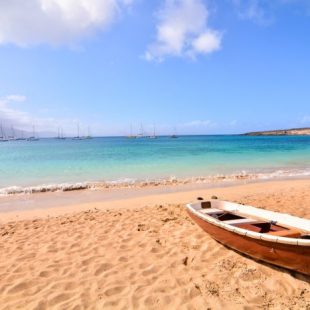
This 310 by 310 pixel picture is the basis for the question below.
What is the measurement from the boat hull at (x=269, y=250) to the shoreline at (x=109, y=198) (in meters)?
5.07

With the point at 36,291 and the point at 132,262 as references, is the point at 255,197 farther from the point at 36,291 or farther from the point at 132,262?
the point at 36,291

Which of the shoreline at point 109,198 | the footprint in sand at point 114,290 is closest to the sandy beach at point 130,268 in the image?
the footprint in sand at point 114,290

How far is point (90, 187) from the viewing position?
1566cm

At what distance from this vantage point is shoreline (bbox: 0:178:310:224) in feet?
34.7

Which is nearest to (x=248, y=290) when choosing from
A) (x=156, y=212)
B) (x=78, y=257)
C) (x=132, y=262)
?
(x=132, y=262)

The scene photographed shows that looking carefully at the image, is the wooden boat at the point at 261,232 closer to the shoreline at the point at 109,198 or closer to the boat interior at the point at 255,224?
the boat interior at the point at 255,224

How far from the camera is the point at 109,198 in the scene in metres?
12.7

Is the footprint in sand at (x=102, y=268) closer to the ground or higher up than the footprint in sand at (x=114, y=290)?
higher up

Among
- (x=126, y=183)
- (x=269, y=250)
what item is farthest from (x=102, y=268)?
(x=126, y=183)

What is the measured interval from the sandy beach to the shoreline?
125 cm

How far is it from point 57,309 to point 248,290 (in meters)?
2.75

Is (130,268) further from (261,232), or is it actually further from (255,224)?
(255,224)

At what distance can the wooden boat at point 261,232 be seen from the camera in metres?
4.55

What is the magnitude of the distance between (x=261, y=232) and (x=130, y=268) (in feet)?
8.66
